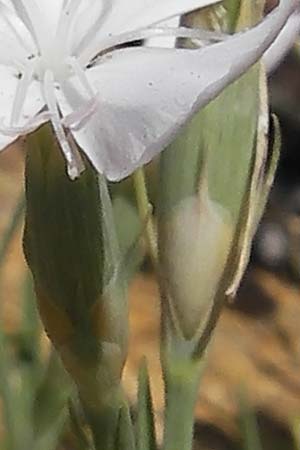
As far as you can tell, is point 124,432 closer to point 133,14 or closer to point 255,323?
point 133,14

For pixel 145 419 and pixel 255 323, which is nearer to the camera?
pixel 145 419

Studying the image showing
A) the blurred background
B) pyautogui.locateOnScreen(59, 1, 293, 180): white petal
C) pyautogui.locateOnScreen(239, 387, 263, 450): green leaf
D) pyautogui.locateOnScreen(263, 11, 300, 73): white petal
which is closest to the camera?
pyautogui.locateOnScreen(59, 1, 293, 180): white petal

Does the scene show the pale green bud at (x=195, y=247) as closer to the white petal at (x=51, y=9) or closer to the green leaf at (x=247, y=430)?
the white petal at (x=51, y=9)

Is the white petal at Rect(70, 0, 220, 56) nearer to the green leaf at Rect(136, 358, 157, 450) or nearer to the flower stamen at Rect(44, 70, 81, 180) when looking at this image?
the flower stamen at Rect(44, 70, 81, 180)

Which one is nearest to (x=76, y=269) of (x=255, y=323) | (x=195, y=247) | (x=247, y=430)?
(x=195, y=247)

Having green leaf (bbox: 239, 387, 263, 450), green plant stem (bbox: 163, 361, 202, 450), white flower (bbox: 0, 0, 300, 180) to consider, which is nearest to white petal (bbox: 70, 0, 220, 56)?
white flower (bbox: 0, 0, 300, 180)

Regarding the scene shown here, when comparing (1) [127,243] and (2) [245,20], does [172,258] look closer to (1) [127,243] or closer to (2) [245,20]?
(2) [245,20]

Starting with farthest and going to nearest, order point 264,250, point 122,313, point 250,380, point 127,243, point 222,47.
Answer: point 264,250 < point 250,380 < point 127,243 < point 122,313 < point 222,47

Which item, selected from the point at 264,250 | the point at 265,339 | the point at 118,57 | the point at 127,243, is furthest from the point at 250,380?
the point at 118,57
